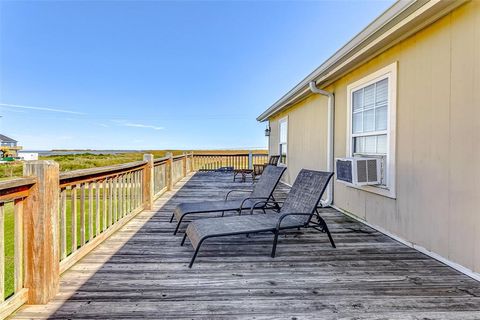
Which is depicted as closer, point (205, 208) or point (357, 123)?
point (205, 208)

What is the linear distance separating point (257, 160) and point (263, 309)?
1367cm

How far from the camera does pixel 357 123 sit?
15.4 feet

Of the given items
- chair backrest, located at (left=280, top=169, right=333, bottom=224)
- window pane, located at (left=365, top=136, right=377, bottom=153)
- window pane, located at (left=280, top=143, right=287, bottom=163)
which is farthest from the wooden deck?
window pane, located at (left=280, top=143, right=287, bottom=163)

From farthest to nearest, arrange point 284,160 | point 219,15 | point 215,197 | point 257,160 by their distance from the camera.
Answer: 1. point 257,160
2. point 219,15
3. point 284,160
4. point 215,197

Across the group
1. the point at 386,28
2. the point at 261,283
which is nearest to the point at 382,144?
the point at 386,28

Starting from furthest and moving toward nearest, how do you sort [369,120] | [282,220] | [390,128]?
[369,120], [390,128], [282,220]

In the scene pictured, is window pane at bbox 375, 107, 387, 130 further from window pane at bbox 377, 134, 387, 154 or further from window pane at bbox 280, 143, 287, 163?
window pane at bbox 280, 143, 287, 163

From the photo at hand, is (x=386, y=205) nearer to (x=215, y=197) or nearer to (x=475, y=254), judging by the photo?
(x=475, y=254)

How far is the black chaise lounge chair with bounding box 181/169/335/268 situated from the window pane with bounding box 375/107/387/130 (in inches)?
50.8

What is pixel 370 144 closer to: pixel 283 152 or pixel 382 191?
pixel 382 191

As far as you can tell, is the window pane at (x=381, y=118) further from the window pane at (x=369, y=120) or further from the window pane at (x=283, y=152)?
the window pane at (x=283, y=152)

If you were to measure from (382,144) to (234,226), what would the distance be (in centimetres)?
247

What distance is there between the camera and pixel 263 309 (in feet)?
6.47

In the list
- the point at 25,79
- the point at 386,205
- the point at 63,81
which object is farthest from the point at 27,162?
the point at 25,79
